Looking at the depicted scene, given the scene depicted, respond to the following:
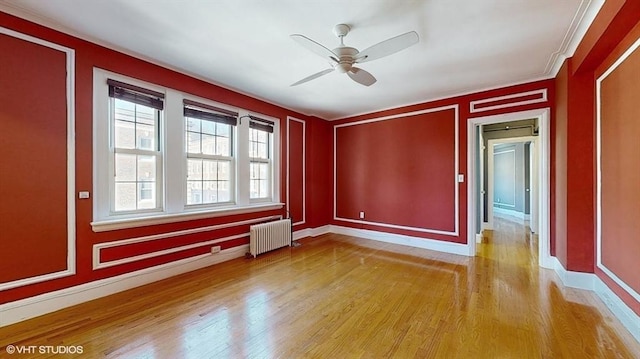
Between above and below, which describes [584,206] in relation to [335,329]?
above

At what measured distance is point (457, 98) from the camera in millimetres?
4250

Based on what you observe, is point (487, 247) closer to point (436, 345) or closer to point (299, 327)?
point (436, 345)

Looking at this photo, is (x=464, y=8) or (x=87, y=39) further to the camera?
(x=87, y=39)

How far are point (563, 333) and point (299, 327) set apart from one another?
2.10 m

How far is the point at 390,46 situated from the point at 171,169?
9.43ft

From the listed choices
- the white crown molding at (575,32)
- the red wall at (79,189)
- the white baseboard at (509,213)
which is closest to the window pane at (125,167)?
the red wall at (79,189)

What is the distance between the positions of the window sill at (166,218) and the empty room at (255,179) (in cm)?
2

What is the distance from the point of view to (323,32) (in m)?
2.46

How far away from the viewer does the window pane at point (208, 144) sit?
375 cm

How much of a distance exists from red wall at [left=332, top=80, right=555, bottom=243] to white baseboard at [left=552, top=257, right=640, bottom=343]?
1309mm

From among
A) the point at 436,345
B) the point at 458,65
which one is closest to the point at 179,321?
the point at 436,345

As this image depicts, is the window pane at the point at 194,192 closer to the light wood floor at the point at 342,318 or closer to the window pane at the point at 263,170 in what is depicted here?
the light wood floor at the point at 342,318

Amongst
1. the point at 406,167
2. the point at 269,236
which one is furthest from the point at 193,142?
the point at 406,167

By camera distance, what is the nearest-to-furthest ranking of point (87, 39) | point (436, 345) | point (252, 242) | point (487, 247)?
point (436, 345) < point (87, 39) < point (252, 242) < point (487, 247)
